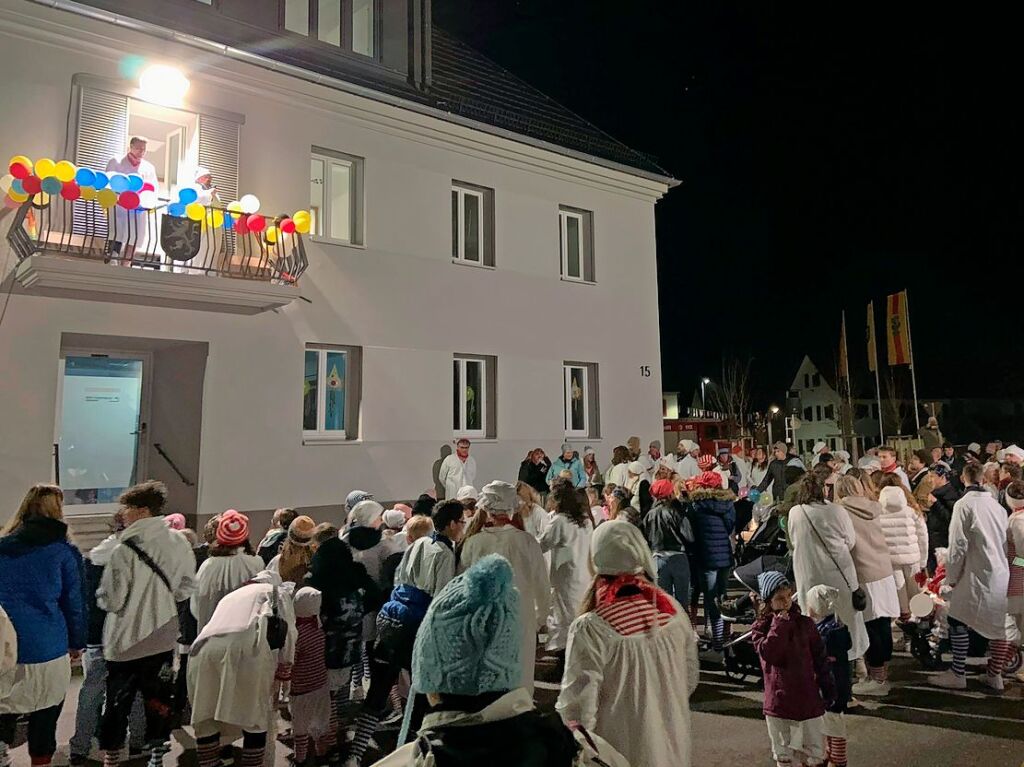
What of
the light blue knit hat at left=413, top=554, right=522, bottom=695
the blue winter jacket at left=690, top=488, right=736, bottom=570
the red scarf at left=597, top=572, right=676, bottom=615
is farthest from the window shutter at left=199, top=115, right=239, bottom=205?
the light blue knit hat at left=413, top=554, right=522, bottom=695

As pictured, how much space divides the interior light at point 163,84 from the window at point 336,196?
242 cm


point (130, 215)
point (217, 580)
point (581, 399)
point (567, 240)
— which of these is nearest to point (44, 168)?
point (130, 215)

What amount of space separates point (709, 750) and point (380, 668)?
2.66 m

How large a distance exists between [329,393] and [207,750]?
325 inches

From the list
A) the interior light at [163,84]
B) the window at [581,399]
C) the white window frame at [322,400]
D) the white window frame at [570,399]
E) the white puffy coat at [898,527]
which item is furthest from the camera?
the window at [581,399]

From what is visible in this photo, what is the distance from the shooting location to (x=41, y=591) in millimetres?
4746

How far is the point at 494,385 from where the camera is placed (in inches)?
577

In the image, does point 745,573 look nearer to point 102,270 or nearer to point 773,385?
point 102,270

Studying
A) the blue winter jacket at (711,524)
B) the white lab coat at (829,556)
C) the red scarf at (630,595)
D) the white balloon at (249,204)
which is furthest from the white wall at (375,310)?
the red scarf at (630,595)

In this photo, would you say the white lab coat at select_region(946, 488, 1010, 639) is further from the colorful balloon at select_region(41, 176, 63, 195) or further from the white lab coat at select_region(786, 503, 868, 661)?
the colorful balloon at select_region(41, 176, 63, 195)

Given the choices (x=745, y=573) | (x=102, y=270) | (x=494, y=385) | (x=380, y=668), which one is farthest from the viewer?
(x=494, y=385)

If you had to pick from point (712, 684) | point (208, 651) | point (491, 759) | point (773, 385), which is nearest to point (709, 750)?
point (712, 684)

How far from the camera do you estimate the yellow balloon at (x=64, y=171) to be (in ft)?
30.1

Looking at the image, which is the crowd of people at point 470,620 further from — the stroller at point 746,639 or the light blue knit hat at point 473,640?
the stroller at point 746,639
